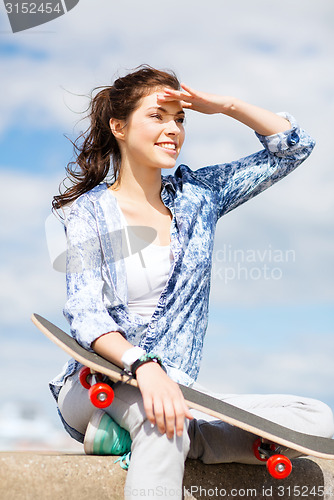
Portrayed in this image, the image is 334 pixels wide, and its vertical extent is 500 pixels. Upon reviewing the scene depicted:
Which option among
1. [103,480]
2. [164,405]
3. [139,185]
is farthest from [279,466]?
[139,185]

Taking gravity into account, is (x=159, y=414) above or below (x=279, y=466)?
above

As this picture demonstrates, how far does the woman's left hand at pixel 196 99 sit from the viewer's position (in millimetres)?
3086

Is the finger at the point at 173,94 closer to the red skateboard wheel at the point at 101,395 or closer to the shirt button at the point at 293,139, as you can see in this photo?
the shirt button at the point at 293,139

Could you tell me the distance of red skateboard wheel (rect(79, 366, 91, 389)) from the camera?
271cm

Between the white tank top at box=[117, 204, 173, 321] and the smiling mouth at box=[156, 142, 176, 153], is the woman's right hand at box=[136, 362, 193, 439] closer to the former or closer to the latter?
the white tank top at box=[117, 204, 173, 321]

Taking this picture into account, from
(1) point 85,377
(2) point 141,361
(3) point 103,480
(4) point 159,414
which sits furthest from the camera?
(1) point 85,377

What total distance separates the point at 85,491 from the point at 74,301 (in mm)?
769

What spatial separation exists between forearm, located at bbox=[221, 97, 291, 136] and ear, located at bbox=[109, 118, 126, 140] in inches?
21.0

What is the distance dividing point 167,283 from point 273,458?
0.90m

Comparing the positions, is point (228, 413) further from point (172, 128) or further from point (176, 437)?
point (172, 128)

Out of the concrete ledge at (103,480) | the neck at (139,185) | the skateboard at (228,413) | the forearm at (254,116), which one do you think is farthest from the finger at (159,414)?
the forearm at (254,116)

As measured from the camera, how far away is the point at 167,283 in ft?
9.51

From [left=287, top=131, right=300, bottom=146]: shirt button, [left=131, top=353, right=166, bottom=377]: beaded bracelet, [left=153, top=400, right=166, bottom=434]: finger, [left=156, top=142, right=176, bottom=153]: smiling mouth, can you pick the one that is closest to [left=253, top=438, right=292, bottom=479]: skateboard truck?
[left=153, top=400, right=166, bottom=434]: finger

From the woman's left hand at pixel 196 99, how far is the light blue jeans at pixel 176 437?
1.43m
